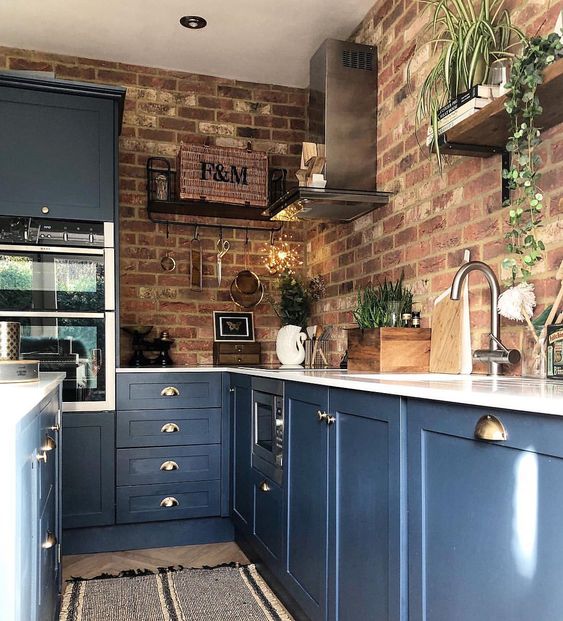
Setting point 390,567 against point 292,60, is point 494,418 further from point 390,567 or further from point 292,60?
point 292,60

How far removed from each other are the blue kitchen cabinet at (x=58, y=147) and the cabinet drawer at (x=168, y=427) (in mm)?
1042

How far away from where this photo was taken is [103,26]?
347 centimetres

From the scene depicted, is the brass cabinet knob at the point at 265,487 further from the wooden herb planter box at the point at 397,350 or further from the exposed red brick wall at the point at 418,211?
the exposed red brick wall at the point at 418,211

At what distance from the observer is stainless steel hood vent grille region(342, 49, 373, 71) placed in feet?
10.5

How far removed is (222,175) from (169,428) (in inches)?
60.1

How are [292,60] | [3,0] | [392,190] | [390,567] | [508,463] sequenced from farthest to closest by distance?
1. [292,60]
2. [3,0]
3. [392,190]
4. [390,567]
5. [508,463]

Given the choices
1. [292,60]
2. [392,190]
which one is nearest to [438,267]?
[392,190]

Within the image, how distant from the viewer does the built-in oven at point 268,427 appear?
2.50 metres

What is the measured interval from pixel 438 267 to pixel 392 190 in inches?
23.5

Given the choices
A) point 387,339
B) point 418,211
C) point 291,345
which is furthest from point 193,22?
point 387,339

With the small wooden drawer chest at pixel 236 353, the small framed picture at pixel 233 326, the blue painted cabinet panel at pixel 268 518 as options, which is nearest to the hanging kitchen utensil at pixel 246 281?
the small framed picture at pixel 233 326

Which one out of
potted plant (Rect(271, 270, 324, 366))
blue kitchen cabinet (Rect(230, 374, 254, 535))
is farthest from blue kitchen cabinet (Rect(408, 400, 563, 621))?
potted plant (Rect(271, 270, 324, 366))

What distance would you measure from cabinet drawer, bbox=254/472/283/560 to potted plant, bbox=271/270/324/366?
0.92 metres

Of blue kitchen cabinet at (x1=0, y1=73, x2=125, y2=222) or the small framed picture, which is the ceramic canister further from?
the small framed picture
